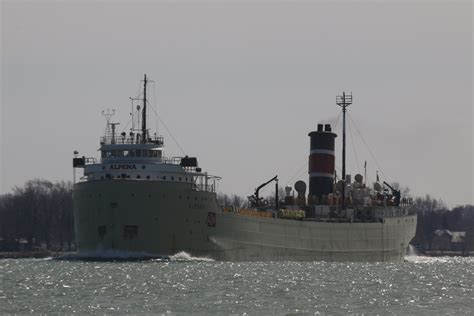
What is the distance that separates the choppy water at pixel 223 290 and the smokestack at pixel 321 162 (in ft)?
86.0

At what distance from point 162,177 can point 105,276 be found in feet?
53.4

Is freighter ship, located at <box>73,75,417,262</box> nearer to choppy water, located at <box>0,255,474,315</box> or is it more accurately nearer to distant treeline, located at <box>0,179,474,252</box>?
choppy water, located at <box>0,255,474,315</box>

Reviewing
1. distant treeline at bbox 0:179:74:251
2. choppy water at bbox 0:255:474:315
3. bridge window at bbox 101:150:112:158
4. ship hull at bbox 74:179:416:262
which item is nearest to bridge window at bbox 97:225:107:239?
ship hull at bbox 74:179:416:262

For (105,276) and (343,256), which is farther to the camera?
(343,256)

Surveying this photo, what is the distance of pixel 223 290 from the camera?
55031 millimetres

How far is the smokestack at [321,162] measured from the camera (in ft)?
328

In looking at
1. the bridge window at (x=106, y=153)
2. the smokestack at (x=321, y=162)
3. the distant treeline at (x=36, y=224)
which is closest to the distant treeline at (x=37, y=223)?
the distant treeline at (x=36, y=224)

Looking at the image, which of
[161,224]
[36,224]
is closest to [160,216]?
[161,224]

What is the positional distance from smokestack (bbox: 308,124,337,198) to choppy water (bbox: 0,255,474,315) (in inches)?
1031

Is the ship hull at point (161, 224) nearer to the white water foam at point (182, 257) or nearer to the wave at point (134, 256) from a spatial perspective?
the wave at point (134, 256)

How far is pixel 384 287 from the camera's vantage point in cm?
5894

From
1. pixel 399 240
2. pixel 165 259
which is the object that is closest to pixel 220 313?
pixel 165 259

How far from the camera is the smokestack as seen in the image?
100000 mm

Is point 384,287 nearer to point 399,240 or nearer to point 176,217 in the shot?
point 176,217
